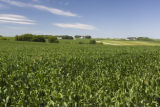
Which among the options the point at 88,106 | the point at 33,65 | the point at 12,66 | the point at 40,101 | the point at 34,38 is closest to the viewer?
the point at 88,106

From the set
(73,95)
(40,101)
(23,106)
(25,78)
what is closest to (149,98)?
(73,95)

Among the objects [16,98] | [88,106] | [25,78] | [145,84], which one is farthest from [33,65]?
[145,84]

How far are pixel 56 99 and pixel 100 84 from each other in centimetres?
199

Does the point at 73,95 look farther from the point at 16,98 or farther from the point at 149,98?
the point at 149,98

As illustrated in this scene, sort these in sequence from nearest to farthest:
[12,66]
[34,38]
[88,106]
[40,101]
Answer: [88,106], [40,101], [12,66], [34,38]

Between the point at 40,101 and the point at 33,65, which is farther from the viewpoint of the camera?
the point at 33,65

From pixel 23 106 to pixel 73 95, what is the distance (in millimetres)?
1292

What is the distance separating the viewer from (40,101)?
134 inches

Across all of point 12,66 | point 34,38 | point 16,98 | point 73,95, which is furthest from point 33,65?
point 34,38

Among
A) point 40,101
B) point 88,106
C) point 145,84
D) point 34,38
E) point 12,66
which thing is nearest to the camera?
point 88,106

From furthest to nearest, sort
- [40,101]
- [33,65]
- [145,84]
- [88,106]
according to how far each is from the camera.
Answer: [33,65] → [145,84] → [40,101] → [88,106]

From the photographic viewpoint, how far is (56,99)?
10.8ft

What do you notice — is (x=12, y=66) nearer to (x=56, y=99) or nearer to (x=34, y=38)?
(x=56, y=99)

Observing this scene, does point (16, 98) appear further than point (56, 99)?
Yes
